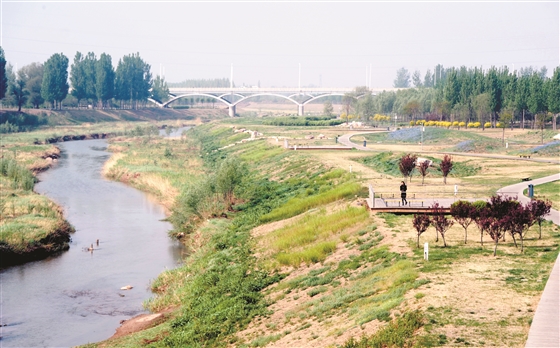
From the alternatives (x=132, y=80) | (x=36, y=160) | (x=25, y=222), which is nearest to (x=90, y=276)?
(x=25, y=222)

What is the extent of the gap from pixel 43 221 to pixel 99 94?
357 ft

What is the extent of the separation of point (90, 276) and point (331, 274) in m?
15.8

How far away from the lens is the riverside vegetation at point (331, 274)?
65.4 feet

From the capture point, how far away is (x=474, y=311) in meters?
19.8

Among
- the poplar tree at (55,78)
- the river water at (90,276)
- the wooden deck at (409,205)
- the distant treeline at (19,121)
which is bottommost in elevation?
the river water at (90,276)

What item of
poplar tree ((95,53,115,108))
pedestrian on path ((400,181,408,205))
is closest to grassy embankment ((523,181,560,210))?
pedestrian on path ((400,181,408,205))

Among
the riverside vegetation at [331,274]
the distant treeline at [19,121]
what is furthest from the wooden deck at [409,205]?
the distant treeline at [19,121]

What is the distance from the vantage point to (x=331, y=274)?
28375 millimetres

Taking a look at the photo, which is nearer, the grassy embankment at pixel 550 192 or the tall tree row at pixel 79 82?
the grassy embankment at pixel 550 192

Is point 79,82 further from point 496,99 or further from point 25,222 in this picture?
point 25,222

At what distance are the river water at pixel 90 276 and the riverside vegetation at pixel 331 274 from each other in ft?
6.20

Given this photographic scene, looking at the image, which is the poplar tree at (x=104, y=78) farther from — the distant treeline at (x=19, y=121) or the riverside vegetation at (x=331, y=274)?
the riverside vegetation at (x=331, y=274)

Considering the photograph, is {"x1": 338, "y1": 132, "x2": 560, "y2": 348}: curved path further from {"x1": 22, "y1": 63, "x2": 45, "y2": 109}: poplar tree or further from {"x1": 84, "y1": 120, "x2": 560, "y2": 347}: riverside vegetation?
{"x1": 22, "y1": 63, "x2": 45, "y2": 109}: poplar tree

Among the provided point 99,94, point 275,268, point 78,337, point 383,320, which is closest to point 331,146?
point 275,268
